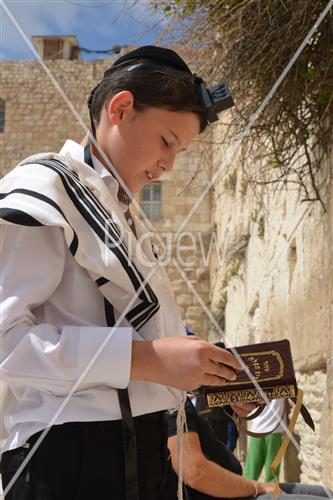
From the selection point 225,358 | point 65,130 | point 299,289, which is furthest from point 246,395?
point 65,130

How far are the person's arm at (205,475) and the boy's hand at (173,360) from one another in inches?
40.5

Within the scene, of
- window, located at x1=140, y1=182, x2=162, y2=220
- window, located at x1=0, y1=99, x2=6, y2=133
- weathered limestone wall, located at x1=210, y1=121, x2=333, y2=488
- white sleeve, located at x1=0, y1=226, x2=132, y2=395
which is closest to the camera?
white sleeve, located at x1=0, y1=226, x2=132, y2=395

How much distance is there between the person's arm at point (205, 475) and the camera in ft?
7.28

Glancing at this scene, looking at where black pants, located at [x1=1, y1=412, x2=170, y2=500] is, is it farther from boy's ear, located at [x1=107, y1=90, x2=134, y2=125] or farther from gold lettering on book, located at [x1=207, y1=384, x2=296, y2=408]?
boy's ear, located at [x1=107, y1=90, x2=134, y2=125]

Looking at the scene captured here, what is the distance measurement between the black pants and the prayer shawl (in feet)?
0.10

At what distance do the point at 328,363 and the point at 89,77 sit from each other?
1075 cm

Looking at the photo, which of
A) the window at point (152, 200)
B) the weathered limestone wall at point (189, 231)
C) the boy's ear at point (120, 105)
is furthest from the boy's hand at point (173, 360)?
the window at point (152, 200)

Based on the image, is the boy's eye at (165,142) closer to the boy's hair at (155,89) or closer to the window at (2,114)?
the boy's hair at (155,89)

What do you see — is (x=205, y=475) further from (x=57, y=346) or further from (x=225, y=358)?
(x=57, y=346)

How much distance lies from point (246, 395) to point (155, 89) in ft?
2.41

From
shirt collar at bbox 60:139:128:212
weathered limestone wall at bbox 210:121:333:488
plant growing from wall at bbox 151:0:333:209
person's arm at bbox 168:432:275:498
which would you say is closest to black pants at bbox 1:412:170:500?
shirt collar at bbox 60:139:128:212

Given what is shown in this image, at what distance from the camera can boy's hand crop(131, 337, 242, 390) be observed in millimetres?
1198

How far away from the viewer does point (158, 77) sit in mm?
1466

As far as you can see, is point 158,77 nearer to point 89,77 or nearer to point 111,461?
point 111,461
